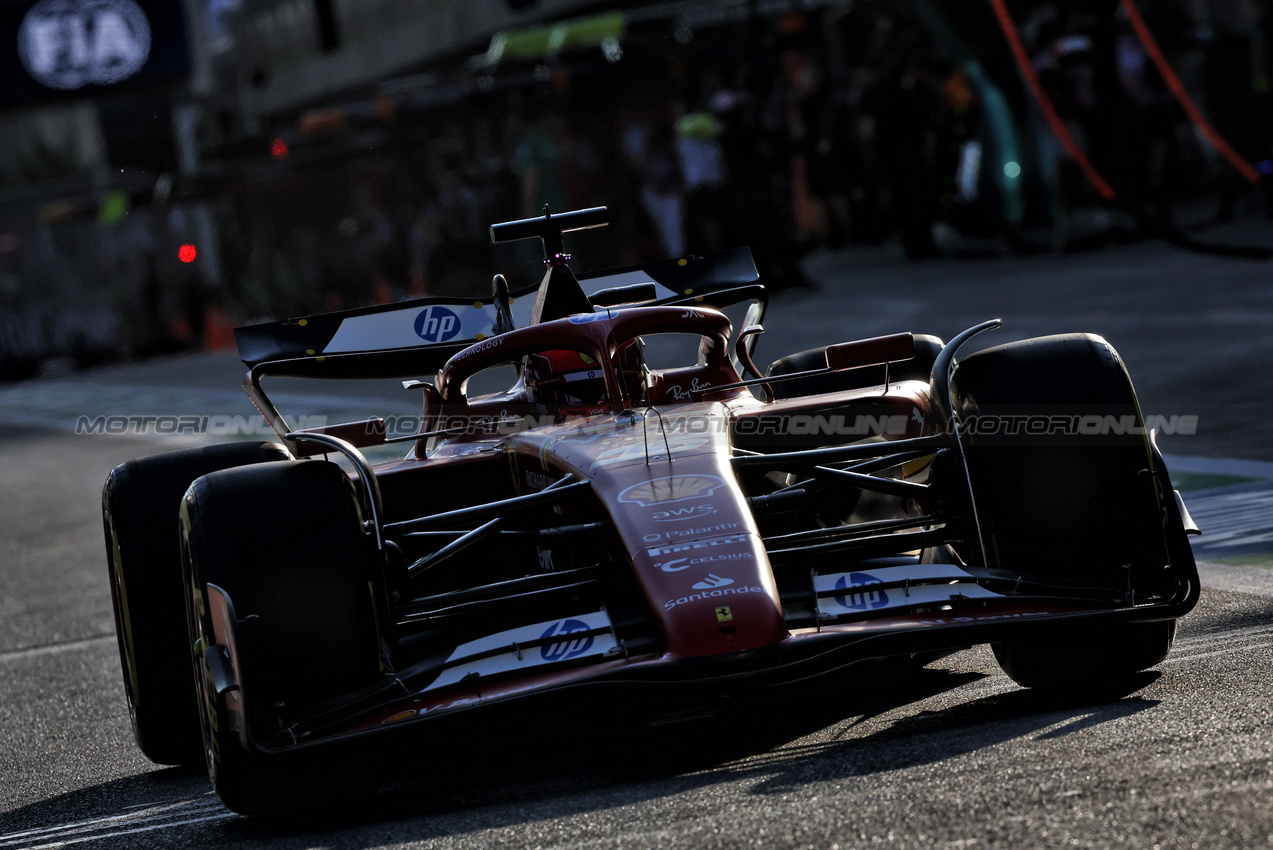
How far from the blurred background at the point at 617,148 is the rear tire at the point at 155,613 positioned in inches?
549

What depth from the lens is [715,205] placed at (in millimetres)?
20219

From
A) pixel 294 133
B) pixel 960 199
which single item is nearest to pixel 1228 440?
pixel 960 199

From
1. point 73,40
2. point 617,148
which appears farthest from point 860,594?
point 73,40

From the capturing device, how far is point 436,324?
6902mm

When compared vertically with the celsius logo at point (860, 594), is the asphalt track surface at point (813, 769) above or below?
below

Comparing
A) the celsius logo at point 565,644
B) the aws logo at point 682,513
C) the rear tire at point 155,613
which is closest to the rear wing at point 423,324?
the rear tire at point 155,613

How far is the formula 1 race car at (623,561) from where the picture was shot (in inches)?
161

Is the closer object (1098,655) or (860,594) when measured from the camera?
(860,594)

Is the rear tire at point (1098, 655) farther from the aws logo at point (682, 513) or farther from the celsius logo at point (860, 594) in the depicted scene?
the aws logo at point (682, 513)

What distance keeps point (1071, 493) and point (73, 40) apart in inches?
1257

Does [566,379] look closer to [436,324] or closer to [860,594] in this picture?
[436,324]

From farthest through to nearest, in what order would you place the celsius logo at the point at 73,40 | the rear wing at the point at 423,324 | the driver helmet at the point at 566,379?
1. the celsius logo at the point at 73,40
2. the rear wing at the point at 423,324
3. the driver helmet at the point at 566,379

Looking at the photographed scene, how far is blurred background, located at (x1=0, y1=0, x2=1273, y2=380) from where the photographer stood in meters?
18.5

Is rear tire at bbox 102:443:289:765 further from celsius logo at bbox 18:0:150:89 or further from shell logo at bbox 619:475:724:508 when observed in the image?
celsius logo at bbox 18:0:150:89
